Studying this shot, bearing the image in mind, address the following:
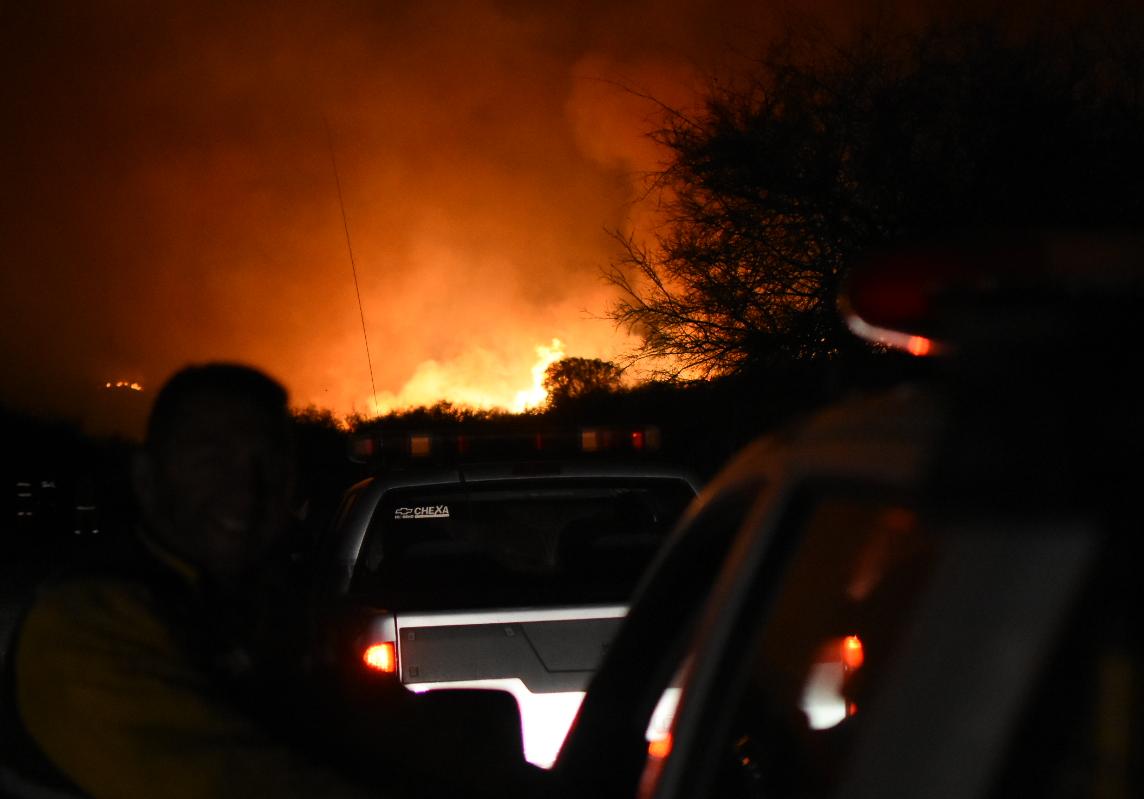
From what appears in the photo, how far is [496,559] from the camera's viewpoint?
19.7 ft

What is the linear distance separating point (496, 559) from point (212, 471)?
3854 millimetres

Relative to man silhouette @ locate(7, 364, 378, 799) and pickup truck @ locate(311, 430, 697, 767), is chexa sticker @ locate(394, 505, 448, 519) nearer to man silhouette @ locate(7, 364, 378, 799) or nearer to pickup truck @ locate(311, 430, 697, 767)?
pickup truck @ locate(311, 430, 697, 767)

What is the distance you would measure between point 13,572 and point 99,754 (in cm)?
2218

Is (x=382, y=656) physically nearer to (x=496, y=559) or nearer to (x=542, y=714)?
(x=542, y=714)

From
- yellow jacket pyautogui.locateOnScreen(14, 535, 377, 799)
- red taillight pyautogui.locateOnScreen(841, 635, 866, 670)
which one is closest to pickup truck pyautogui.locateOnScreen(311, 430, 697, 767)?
red taillight pyautogui.locateOnScreen(841, 635, 866, 670)

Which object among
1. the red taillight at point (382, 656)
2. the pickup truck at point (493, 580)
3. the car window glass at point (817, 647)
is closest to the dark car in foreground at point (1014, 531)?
the car window glass at point (817, 647)

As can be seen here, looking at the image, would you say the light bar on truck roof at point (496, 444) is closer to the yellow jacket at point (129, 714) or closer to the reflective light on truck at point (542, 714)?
the reflective light on truck at point (542, 714)

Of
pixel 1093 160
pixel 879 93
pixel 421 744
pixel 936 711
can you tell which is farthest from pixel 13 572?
pixel 936 711

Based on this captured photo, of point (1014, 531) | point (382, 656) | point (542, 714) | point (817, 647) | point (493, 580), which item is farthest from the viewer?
point (493, 580)

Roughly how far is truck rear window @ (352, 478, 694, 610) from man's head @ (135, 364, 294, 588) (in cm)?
259

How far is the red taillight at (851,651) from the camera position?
3.15 m

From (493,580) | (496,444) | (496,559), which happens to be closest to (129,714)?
(493,580)

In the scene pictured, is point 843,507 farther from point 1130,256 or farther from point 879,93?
point 879,93

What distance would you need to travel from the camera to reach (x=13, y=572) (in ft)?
73.0
